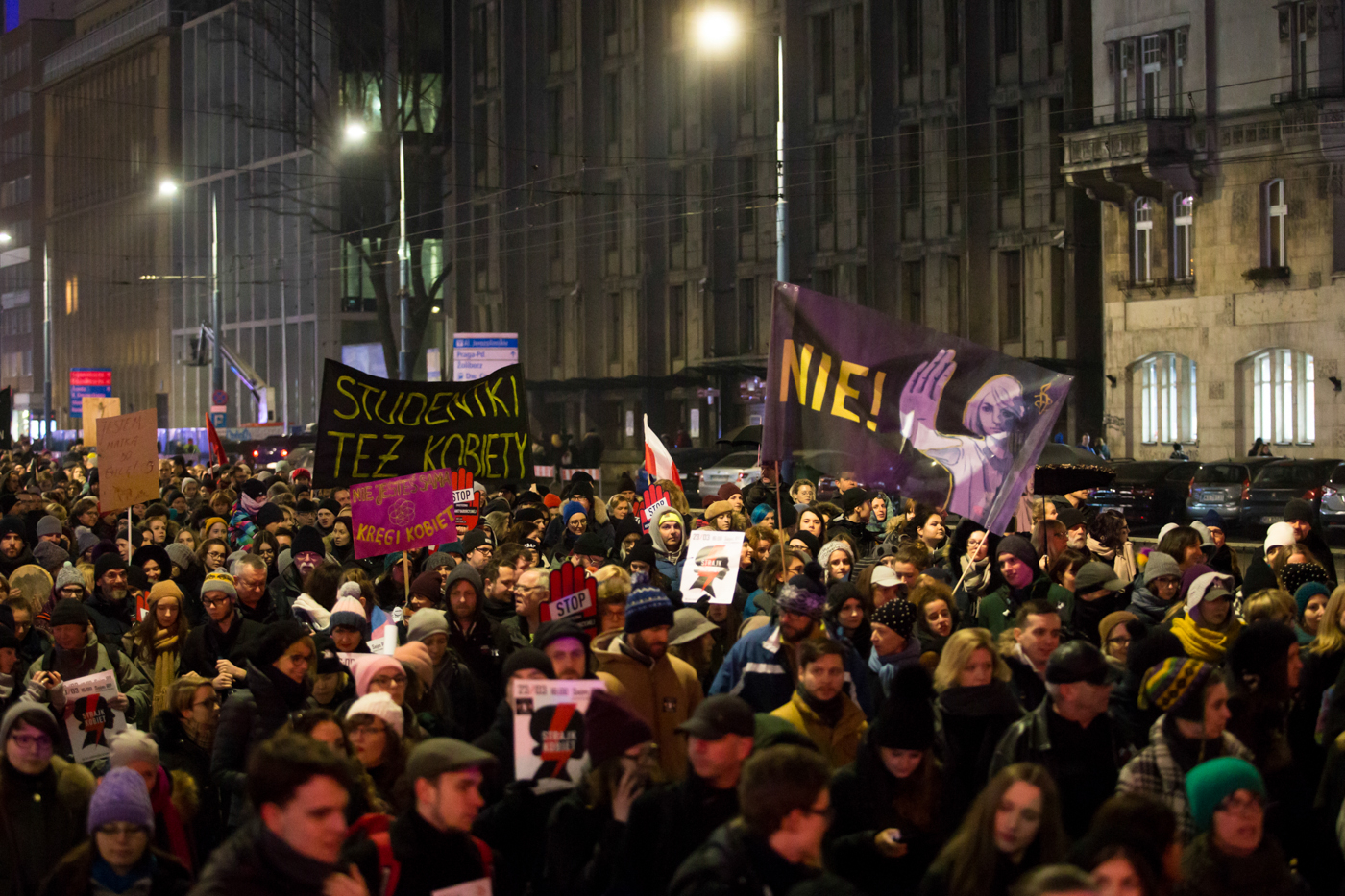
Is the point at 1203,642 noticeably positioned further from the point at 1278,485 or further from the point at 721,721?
the point at 1278,485

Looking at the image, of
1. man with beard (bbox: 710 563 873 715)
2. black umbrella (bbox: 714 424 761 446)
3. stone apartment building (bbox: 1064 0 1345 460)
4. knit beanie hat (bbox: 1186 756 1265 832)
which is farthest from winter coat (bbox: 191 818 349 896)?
stone apartment building (bbox: 1064 0 1345 460)

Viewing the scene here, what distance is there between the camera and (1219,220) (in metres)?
39.6

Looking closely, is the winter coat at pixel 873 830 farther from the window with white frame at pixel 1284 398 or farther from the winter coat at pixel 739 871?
the window with white frame at pixel 1284 398

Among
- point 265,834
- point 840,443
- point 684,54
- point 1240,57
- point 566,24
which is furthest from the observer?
point 566,24

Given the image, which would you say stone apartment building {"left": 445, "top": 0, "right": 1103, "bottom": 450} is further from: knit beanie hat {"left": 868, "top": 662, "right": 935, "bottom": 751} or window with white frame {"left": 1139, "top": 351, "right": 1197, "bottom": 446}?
knit beanie hat {"left": 868, "top": 662, "right": 935, "bottom": 751}

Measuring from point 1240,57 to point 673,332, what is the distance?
20.6 meters

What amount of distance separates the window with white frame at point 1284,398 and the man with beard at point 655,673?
32.8 meters

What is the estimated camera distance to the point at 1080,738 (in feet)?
19.6

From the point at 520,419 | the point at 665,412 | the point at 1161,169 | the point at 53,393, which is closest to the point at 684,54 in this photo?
the point at 665,412

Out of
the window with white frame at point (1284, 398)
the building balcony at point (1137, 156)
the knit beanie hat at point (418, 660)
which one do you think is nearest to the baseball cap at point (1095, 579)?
the knit beanie hat at point (418, 660)

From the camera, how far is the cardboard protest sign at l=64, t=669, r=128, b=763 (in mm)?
7574

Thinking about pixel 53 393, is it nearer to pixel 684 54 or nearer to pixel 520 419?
pixel 684 54

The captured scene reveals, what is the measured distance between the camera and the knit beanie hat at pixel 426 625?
27.0 ft

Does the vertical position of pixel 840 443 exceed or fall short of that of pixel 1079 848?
it exceeds it
